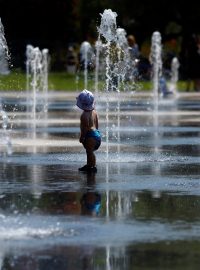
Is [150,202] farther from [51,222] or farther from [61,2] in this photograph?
[61,2]

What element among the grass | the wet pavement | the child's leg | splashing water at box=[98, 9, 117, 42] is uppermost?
splashing water at box=[98, 9, 117, 42]

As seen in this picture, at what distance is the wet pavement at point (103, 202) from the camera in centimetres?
934

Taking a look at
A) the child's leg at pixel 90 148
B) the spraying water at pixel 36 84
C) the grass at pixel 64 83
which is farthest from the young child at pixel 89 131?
the grass at pixel 64 83

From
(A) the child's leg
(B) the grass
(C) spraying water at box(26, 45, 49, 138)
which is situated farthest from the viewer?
(B) the grass

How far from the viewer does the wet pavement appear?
368 inches

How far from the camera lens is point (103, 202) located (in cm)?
1218

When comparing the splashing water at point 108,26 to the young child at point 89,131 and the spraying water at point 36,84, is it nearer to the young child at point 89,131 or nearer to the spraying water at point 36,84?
the spraying water at point 36,84

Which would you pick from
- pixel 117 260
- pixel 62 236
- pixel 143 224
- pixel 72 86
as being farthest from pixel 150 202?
pixel 72 86

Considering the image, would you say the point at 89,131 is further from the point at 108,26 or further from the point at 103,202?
the point at 108,26

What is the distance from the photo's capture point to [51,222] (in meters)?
10.8

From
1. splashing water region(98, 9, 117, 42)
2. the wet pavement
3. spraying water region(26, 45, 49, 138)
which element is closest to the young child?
the wet pavement

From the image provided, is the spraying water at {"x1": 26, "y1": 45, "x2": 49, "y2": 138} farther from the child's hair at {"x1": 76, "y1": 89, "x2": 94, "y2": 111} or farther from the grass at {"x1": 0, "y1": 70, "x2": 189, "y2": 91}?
the child's hair at {"x1": 76, "y1": 89, "x2": 94, "y2": 111}

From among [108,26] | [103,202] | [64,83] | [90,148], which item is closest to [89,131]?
[90,148]

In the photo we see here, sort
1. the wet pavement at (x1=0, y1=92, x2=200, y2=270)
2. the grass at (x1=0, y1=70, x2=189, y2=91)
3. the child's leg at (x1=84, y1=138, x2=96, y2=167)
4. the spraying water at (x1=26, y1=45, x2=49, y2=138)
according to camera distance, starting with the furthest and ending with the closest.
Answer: the grass at (x1=0, y1=70, x2=189, y2=91)
the spraying water at (x1=26, y1=45, x2=49, y2=138)
the child's leg at (x1=84, y1=138, x2=96, y2=167)
the wet pavement at (x1=0, y1=92, x2=200, y2=270)
